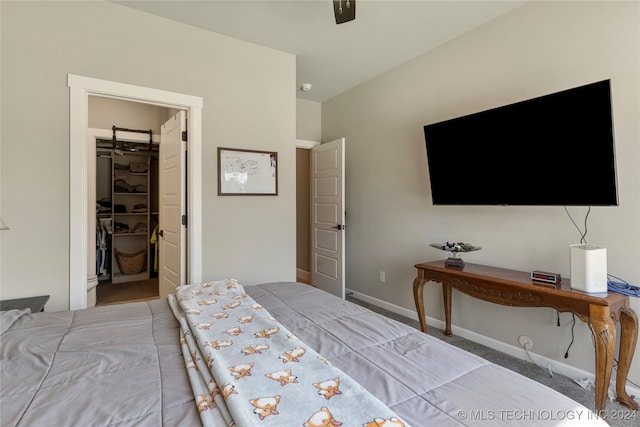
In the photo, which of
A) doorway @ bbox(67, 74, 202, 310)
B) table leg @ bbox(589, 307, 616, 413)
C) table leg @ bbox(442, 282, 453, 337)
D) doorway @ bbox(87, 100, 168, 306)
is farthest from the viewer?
doorway @ bbox(87, 100, 168, 306)

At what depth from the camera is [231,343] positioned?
1079mm

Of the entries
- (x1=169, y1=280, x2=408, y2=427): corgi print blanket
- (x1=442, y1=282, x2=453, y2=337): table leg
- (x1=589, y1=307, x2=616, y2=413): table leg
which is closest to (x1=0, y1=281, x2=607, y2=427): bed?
(x1=169, y1=280, x2=408, y2=427): corgi print blanket

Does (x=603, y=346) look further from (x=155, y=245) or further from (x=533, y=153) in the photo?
(x=155, y=245)

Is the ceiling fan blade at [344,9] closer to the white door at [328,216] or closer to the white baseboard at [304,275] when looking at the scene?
the white door at [328,216]

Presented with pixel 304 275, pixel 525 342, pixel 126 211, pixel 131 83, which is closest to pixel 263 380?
pixel 525 342

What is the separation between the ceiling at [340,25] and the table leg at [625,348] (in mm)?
2300

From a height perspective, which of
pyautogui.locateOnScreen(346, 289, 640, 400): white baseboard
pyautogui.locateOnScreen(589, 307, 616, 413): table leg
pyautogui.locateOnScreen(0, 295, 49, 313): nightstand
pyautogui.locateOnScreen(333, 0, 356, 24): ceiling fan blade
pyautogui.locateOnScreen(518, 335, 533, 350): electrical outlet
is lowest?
pyautogui.locateOnScreen(346, 289, 640, 400): white baseboard

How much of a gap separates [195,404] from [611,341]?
211 cm

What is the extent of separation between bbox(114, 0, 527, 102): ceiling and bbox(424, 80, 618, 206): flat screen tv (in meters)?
0.86

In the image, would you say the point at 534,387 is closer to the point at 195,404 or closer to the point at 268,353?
the point at 268,353

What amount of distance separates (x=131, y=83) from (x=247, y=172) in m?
1.13

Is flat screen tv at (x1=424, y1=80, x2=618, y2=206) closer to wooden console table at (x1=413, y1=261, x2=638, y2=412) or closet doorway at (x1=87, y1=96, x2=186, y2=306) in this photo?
wooden console table at (x1=413, y1=261, x2=638, y2=412)

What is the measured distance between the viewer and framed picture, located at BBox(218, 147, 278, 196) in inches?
112

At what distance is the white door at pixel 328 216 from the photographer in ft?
12.6
